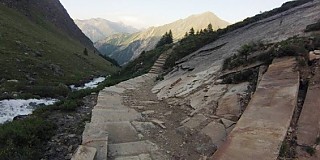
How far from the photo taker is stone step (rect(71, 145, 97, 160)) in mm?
7652

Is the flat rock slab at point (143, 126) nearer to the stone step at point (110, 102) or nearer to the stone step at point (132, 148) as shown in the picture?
the stone step at point (132, 148)

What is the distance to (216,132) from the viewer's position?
9.71 m

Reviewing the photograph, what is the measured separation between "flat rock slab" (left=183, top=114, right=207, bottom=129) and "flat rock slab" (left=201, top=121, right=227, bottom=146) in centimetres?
50

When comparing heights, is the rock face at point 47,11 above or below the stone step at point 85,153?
above

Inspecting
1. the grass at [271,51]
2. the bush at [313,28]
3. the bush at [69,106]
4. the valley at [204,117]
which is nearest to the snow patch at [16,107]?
the valley at [204,117]

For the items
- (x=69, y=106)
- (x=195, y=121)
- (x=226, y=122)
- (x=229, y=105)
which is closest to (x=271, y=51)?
(x=229, y=105)

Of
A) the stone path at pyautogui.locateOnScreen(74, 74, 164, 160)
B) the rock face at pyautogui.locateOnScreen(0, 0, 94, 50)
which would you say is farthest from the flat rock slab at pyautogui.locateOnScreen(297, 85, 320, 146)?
the rock face at pyautogui.locateOnScreen(0, 0, 94, 50)

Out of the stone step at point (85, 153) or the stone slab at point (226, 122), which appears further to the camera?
the stone slab at point (226, 122)

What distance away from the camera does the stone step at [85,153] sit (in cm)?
765

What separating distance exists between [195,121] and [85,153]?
4.41 metres

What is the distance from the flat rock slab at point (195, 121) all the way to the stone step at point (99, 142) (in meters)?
2.99

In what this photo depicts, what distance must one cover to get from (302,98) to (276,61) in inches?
119

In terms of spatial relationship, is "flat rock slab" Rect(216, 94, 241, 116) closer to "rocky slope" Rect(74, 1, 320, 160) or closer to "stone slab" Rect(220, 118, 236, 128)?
"rocky slope" Rect(74, 1, 320, 160)

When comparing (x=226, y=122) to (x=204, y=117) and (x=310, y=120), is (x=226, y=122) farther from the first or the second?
(x=310, y=120)
